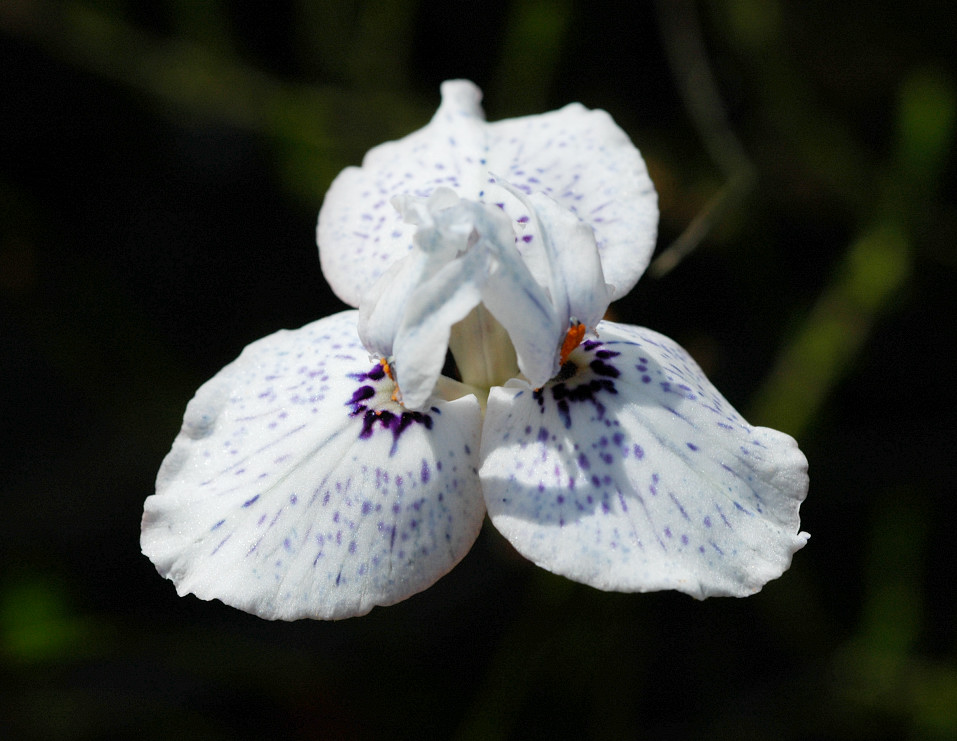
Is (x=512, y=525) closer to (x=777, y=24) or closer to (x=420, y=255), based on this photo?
(x=420, y=255)

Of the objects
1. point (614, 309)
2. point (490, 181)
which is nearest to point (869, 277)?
point (614, 309)

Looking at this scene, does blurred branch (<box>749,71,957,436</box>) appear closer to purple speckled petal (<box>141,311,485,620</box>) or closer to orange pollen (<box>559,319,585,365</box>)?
orange pollen (<box>559,319,585,365</box>)

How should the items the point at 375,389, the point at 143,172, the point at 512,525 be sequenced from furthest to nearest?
1. the point at 143,172
2. the point at 375,389
3. the point at 512,525

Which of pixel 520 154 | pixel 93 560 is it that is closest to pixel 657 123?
pixel 520 154

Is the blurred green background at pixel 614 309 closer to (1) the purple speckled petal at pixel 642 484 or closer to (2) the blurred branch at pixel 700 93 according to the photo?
(2) the blurred branch at pixel 700 93

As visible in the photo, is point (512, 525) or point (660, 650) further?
point (660, 650)

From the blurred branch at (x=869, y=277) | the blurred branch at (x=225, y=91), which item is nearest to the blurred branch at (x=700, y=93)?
the blurred branch at (x=869, y=277)

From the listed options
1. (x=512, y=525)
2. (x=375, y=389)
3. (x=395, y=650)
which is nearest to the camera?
(x=512, y=525)
